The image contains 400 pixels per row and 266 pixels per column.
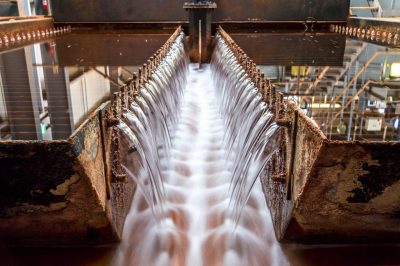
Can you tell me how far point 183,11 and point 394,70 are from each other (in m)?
8.15

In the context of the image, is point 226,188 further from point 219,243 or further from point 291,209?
point 291,209

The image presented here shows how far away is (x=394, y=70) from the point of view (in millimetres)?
5121

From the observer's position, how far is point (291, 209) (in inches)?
93.1

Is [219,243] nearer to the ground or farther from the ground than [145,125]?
nearer to the ground

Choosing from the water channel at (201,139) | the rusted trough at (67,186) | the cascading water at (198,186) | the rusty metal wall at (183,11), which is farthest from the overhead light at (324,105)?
the rusty metal wall at (183,11)

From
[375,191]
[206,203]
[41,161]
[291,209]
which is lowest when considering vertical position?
[206,203]

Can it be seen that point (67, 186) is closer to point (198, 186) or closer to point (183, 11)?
point (198, 186)

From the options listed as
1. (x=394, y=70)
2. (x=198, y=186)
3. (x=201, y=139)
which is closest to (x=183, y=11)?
(x=394, y=70)

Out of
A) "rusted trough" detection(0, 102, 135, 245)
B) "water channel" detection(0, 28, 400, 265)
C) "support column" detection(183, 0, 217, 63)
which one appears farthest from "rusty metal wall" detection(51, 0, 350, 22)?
"rusted trough" detection(0, 102, 135, 245)

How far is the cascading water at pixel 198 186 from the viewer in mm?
2594

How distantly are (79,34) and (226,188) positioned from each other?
9420mm

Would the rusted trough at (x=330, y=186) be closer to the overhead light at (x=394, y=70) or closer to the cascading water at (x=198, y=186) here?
the cascading water at (x=198, y=186)

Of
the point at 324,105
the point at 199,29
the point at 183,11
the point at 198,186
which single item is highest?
the point at 183,11

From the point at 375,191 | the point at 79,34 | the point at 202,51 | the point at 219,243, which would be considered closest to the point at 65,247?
the point at 219,243
